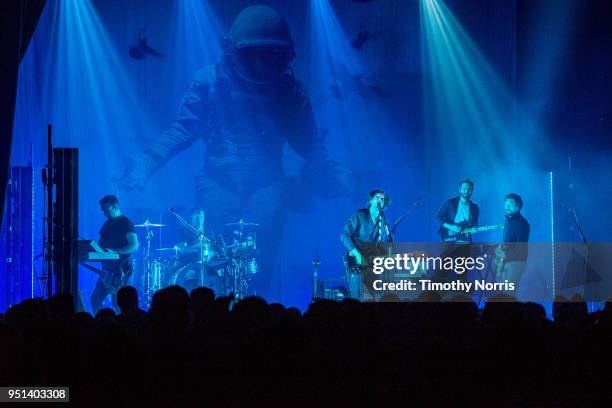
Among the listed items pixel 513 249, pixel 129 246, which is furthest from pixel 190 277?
pixel 513 249

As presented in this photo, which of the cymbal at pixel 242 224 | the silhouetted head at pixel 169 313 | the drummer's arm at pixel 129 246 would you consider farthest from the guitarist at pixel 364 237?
the silhouetted head at pixel 169 313

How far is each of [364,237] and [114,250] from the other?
332 centimetres

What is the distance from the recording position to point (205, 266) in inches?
414

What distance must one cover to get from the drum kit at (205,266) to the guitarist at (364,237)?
197cm

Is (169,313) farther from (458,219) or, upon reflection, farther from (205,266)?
(458,219)

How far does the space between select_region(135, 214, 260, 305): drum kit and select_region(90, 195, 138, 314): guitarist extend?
2.50 ft

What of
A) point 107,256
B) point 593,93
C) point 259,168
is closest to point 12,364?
point 107,256

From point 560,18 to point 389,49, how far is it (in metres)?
2.72

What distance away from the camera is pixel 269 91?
39.5ft

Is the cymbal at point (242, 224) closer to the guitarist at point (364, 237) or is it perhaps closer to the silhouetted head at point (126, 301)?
the guitarist at point (364, 237)

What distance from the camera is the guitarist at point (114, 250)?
945 centimetres

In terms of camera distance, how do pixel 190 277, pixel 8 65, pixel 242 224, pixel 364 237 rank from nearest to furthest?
pixel 8 65, pixel 364 237, pixel 190 277, pixel 242 224

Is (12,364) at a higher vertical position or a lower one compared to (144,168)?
lower

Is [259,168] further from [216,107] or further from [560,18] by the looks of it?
[560,18]
